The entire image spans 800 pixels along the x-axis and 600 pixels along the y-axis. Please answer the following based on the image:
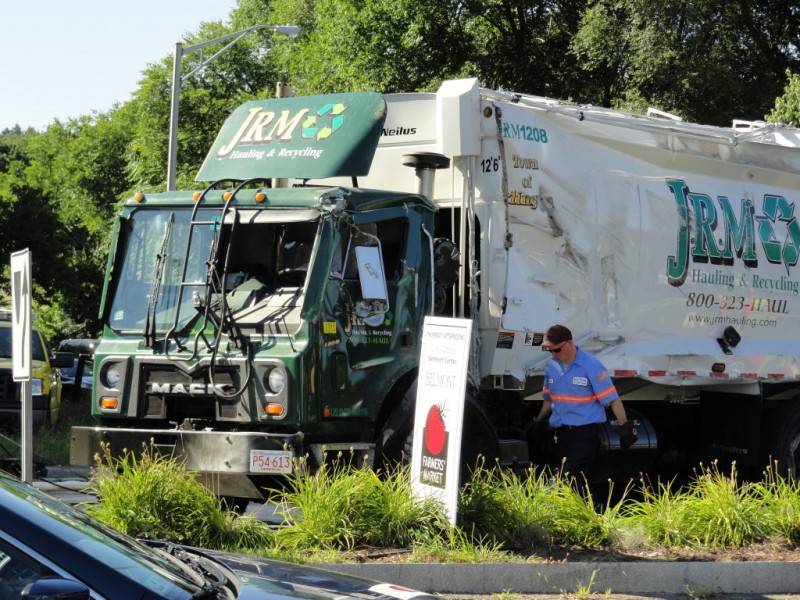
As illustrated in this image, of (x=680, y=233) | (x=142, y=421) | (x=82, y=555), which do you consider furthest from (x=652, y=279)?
(x=82, y=555)

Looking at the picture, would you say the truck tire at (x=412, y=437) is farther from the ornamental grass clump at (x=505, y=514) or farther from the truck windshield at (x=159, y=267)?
the truck windshield at (x=159, y=267)

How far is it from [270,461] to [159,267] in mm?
1879

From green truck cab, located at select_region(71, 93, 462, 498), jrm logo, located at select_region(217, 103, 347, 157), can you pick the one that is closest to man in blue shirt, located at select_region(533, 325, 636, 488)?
green truck cab, located at select_region(71, 93, 462, 498)

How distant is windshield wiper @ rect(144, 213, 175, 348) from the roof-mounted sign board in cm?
83

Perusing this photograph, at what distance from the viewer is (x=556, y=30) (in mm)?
31500

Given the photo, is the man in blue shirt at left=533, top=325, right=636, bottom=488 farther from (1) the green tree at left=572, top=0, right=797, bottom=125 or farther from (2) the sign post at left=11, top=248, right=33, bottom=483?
(1) the green tree at left=572, top=0, right=797, bottom=125

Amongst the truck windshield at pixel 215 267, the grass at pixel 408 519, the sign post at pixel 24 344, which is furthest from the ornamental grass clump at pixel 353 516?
the sign post at pixel 24 344

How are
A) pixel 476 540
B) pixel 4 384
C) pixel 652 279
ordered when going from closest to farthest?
pixel 476 540, pixel 652 279, pixel 4 384

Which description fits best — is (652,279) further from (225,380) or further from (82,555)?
(82,555)

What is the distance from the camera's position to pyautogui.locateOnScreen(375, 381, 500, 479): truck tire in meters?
9.22

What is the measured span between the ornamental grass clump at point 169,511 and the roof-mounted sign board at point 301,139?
276 centimetres

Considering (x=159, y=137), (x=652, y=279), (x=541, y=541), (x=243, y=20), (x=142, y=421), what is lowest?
(x=541, y=541)

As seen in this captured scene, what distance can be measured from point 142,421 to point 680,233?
5417 millimetres

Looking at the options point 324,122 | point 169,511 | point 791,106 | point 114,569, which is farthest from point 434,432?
point 791,106
